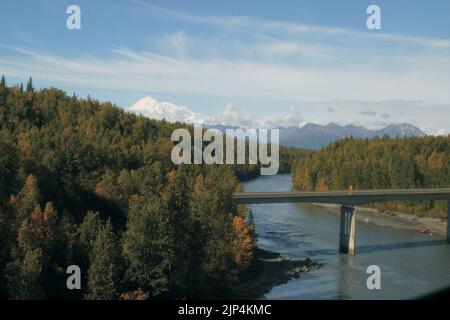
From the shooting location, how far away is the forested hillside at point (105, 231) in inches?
947

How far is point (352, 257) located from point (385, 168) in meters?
41.1

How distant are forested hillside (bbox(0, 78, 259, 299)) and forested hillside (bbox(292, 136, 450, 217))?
4180cm

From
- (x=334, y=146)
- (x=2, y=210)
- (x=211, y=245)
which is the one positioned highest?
(x=334, y=146)

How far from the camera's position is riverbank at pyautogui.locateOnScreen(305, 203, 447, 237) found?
189 feet

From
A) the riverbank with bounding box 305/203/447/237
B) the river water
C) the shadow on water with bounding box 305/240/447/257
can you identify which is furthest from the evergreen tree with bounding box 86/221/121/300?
the riverbank with bounding box 305/203/447/237

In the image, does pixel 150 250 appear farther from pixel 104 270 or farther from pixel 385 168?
pixel 385 168

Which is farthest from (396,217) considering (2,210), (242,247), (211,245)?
(2,210)

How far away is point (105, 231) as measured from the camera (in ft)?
81.6

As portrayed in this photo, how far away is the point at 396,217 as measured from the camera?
212ft

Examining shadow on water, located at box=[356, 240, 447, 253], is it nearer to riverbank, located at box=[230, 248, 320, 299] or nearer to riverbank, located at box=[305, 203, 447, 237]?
riverbank, located at box=[305, 203, 447, 237]

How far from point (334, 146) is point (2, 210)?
84.4 meters

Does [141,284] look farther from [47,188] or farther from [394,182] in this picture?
[394,182]

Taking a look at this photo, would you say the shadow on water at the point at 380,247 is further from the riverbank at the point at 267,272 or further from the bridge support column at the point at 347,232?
the riverbank at the point at 267,272
